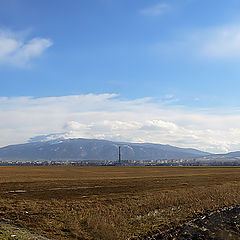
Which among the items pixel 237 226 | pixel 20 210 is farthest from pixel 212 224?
pixel 20 210

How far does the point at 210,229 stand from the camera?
25562 millimetres

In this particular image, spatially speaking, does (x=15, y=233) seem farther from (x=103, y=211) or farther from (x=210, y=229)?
(x=210, y=229)

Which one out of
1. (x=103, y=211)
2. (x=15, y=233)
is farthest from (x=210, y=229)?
(x=15, y=233)

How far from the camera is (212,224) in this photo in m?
26.8

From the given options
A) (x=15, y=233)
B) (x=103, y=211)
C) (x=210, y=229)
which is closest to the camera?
(x=15, y=233)

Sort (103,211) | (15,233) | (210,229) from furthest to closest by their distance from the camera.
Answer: (103,211)
(210,229)
(15,233)

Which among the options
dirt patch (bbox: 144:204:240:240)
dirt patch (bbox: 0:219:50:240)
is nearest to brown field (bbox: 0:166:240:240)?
dirt patch (bbox: 0:219:50:240)

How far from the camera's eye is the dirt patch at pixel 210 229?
2370 centimetres

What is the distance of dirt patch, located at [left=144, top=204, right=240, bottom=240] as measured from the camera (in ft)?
77.8

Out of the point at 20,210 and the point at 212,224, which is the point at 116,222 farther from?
the point at 20,210

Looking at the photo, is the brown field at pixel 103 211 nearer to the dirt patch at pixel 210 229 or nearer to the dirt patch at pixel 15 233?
the dirt patch at pixel 15 233

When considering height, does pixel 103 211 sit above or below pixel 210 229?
above

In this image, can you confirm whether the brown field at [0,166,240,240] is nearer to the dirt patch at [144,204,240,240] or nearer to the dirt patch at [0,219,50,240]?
the dirt patch at [0,219,50,240]

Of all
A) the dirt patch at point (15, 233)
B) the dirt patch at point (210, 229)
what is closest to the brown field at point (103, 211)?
the dirt patch at point (15, 233)
